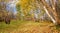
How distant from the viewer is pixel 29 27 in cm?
357

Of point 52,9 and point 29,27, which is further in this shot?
point 29,27

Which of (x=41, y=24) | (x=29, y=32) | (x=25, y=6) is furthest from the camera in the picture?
(x=25, y=6)

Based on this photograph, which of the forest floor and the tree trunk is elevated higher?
the tree trunk

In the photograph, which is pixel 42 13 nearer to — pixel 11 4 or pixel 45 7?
pixel 45 7

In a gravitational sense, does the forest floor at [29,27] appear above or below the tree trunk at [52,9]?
→ below

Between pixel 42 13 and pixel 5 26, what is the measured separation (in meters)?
1.03

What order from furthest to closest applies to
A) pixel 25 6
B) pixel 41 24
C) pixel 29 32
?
1. pixel 25 6
2. pixel 41 24
3. pixel 29 32

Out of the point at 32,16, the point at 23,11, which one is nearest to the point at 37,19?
the point at 32,16

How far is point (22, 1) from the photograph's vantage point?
3818 millimetres

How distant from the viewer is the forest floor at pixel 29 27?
134 inches

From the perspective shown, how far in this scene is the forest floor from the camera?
3.40 metres

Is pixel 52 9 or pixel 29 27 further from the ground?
pixel 52 9

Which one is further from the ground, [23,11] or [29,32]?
[23,11]

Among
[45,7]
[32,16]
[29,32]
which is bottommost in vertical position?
[29,32]
